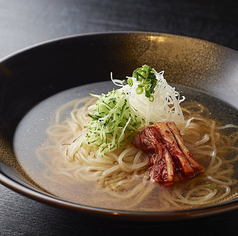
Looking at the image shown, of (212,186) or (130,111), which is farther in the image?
(130,111)

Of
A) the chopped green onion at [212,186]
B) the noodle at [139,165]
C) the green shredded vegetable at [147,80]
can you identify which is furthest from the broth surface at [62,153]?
the green shredded vegetable at [147,80]

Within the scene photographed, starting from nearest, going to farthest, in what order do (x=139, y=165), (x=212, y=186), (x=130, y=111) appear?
(x=212, y=186) < (x=139, y=165) < (x=130, y=111)

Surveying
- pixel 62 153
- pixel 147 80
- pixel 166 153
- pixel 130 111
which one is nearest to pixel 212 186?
pixel 166 153

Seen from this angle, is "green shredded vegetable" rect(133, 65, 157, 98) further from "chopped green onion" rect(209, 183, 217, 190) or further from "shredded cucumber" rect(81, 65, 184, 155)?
"chopped green onion" rect(209, 183, 217, 190)

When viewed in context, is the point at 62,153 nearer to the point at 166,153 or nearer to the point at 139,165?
the point at 139,165

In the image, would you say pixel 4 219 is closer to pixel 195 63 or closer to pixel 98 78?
pixel 98 78

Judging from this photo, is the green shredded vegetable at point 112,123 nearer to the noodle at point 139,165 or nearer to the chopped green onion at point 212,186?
the noodle at point 139,165

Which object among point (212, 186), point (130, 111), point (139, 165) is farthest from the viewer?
point (130, 111)
